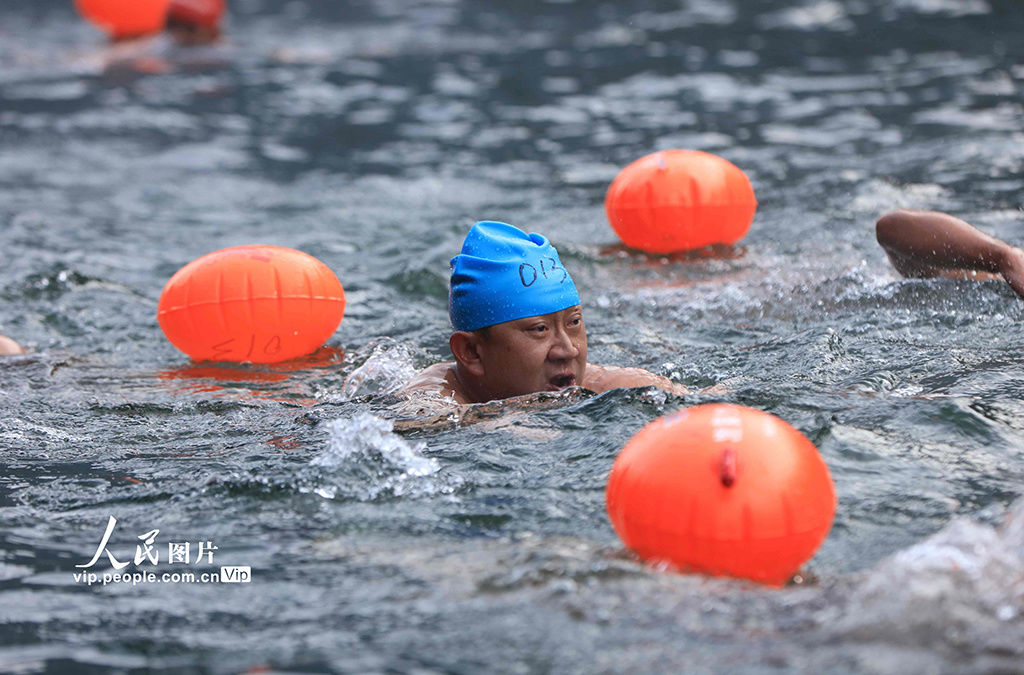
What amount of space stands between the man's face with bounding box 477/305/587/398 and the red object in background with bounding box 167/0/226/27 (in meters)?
14.5

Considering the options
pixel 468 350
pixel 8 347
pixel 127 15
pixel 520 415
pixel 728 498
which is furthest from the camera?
pixel 127 15

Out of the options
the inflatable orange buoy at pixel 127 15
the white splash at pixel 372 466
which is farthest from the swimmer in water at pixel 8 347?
the inflatable orange buoy at pixel 127 15

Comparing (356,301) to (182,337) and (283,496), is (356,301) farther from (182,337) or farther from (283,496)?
(283,496)

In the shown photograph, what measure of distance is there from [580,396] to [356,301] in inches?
130

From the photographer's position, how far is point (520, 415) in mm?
5332

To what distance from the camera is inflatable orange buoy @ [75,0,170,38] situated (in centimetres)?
1833

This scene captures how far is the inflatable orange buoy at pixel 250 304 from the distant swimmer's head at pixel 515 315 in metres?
1.23

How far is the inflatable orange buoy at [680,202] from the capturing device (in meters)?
8.09

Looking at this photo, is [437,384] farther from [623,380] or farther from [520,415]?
[623,380]

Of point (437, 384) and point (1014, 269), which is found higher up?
point (1014, 269)

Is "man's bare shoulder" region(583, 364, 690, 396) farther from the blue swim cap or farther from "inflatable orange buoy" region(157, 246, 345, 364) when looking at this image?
"inflatable orange buoy" region(157, 246, 345, 364)

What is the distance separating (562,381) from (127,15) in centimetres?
1550

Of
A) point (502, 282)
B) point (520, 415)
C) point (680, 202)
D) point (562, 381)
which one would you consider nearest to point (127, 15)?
point (680, 202)

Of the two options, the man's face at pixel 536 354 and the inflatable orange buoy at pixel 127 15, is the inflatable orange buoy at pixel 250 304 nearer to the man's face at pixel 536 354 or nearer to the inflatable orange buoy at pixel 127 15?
the man's face at pixel 536 354
